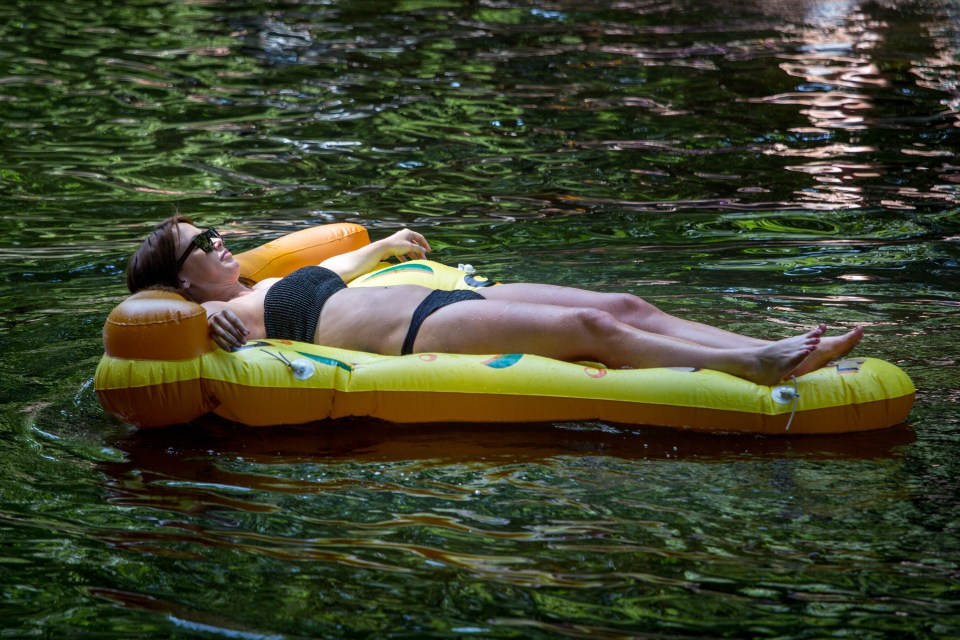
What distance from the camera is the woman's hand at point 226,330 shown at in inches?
149

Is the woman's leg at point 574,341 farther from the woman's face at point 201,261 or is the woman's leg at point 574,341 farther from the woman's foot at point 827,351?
the woman's face at point 201,261

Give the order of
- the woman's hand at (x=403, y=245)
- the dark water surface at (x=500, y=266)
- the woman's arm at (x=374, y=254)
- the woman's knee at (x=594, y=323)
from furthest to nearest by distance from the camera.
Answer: the woman's hand at (x=403, y=245) → the woman's arm at (x=374, y=254) → the woman's knee at (x=594, y=323) → the dark water surface at (x=500, y=266)

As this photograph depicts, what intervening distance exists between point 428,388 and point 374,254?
1167 mm

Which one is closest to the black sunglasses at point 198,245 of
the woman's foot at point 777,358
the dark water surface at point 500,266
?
the dark water surface at point 500,266

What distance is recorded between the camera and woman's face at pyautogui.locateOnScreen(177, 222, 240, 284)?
4.05 m

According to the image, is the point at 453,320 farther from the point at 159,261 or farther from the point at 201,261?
the point at 159,261

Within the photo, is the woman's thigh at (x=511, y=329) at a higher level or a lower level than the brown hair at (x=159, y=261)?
lower

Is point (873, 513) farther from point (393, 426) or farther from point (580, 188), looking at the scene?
point (580, 188)

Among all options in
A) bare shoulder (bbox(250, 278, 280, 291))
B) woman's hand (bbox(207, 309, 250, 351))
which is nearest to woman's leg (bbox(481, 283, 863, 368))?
bare shoulder (bbox(250, 278, 280, 291))

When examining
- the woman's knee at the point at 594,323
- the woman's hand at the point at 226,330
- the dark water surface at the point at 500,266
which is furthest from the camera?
the woman's hand at the point at 226,330

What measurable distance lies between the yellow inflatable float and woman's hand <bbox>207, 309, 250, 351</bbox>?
30 mm

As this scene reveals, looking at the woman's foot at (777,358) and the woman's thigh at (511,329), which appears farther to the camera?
the woman's thigh at (511,329)

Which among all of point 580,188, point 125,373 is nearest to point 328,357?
point 125,373

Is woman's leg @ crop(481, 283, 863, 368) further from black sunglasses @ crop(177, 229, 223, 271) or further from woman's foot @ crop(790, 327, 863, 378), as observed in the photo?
black sunglasses @ crop(177, 229, 223, 271)
